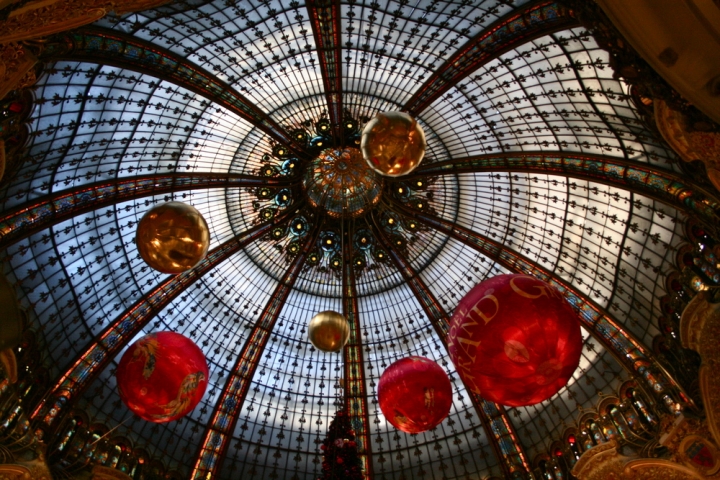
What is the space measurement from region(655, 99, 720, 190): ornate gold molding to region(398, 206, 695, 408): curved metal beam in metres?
6.84

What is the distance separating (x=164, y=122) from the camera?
1653cm

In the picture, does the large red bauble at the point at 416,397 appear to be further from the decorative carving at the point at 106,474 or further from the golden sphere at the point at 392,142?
the decorative carving at the point at 106,474

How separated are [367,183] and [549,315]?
480 inches

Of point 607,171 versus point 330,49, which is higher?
point 330,49

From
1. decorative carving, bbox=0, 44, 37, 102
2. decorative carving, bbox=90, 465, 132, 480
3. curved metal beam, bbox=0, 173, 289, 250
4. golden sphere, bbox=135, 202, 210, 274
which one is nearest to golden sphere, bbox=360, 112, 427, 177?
golden sphere, bbox=135, 202, 210, 274

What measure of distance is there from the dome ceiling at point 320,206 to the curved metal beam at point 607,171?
7 cm

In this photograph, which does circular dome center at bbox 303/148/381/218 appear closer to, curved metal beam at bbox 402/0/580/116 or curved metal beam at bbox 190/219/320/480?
curved metal beam at bbox 190/219/320/480

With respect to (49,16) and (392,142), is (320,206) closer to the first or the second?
(392,142)

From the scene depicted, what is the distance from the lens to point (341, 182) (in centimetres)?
1931

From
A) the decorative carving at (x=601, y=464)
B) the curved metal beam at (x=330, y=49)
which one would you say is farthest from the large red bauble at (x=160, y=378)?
the decorative carving at (x=601, y=464)

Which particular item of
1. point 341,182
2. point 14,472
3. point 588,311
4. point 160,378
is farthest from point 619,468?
point 14,472

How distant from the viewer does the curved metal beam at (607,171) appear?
12.8 meters

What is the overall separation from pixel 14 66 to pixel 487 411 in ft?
56.8

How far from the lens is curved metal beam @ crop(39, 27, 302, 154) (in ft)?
37.0
